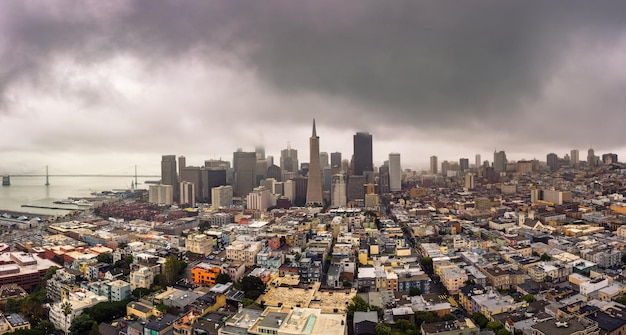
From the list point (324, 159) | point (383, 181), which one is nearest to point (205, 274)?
point (383, 181)

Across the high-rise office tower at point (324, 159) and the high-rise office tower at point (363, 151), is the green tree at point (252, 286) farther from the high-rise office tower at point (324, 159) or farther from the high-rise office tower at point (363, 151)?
the high-rise office tower at point (324, 159)

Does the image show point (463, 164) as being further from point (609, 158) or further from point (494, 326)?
point (494, 326)

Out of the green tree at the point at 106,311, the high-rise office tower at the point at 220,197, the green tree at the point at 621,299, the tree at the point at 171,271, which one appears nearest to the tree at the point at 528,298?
the green tree at the point at 621,299

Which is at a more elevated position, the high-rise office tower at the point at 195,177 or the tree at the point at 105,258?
the high-rise office tower at the point at 195,177

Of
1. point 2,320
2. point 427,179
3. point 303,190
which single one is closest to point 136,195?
point 303,190

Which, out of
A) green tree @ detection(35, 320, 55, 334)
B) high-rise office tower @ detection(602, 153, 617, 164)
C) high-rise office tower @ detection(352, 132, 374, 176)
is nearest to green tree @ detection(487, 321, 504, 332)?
green tree @ detection(35, 320, 55, 334)

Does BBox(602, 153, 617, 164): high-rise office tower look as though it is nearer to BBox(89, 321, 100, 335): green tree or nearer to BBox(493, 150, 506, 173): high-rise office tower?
BBox(493, 150, 506, 173): high-rise office tower
